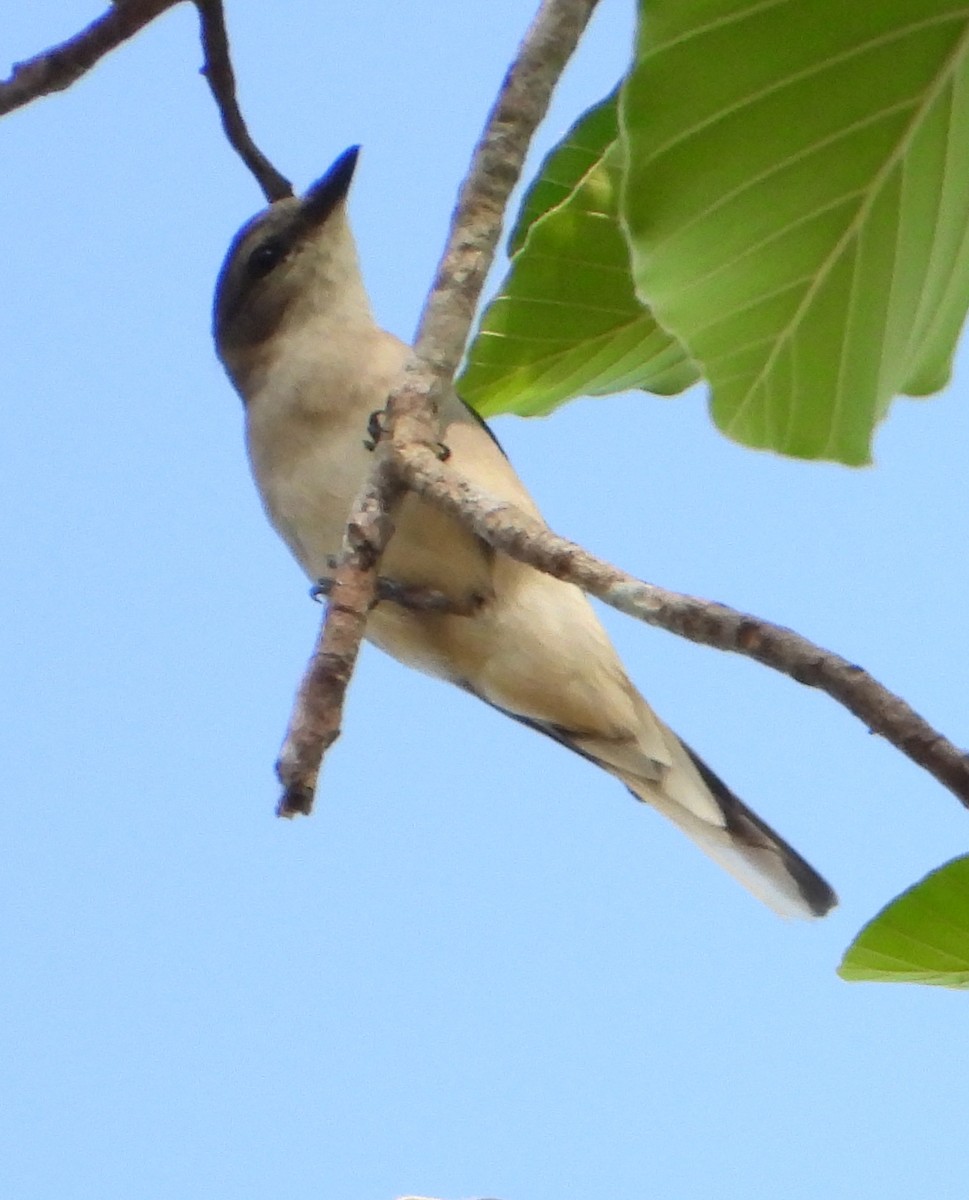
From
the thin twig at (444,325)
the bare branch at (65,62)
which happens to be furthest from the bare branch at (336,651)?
the bare branch at (65,62)

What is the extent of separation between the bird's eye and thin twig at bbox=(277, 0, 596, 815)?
5.65ft

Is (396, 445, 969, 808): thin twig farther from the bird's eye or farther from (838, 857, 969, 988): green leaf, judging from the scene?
the bird's eye

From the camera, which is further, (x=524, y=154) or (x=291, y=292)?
(x=291, y=292)

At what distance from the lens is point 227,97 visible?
237 cm

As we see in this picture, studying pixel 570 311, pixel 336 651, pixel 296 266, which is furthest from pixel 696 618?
pixel 296 266

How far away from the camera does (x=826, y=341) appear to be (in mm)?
1660

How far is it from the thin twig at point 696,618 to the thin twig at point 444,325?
3.3 inches

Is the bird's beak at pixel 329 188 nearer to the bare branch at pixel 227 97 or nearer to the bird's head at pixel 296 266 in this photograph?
the bird's head at pixel 296 266

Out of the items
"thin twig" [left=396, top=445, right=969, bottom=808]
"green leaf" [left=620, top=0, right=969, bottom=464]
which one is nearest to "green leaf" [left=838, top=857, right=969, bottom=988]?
"thin twig" [left=396, top=445, right=969, bottom=808]

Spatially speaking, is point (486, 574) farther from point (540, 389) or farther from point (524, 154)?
point (524, 154)

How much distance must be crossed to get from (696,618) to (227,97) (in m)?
1.53

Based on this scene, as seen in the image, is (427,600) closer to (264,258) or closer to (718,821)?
(718,821)

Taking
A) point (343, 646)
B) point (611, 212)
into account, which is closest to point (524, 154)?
point (611, 212)

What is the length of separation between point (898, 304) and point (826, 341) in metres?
0.09
